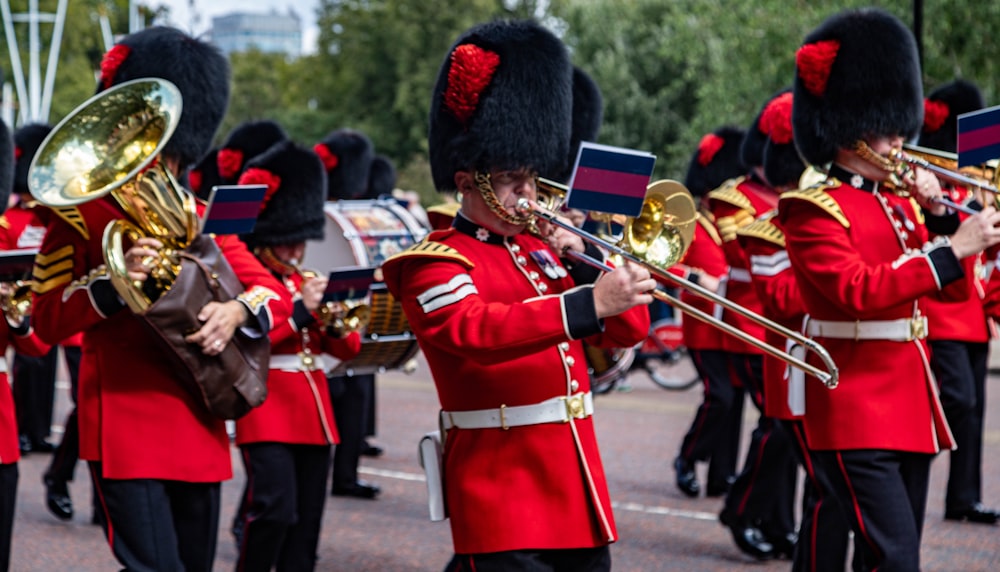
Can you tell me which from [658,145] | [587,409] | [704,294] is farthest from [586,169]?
[658,145]

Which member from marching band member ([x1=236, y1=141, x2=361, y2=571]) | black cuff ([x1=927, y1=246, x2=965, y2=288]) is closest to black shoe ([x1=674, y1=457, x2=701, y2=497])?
marching band member ([x1=236, y1=141, x2=361, y2=571])

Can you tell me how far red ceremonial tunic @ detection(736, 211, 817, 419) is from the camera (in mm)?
5754

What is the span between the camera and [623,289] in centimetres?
369

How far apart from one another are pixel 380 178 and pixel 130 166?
7.45m

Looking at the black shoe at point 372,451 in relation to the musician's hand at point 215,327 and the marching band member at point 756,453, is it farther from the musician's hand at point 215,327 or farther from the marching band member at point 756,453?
the musician's hand at point 215,327

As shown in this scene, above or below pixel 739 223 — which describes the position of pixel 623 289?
above

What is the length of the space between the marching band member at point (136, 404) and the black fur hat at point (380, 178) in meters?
6.96

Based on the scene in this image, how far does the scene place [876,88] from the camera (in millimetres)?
5301

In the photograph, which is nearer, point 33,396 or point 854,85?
point 854,85

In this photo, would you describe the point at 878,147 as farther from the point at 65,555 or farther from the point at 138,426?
the point at 65,555

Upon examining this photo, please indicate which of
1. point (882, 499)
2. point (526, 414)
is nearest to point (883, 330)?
point (882, 499)

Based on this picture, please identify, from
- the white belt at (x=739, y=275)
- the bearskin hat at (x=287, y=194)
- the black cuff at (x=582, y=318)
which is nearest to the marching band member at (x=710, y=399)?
the white belt at (x=739, y=275)

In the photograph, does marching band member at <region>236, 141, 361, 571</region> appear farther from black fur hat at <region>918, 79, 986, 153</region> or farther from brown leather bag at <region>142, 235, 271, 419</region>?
Answer: black fur hat at <region>918, 79, 986, 153</region>

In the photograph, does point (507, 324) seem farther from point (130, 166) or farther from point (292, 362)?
point (292, 362)
